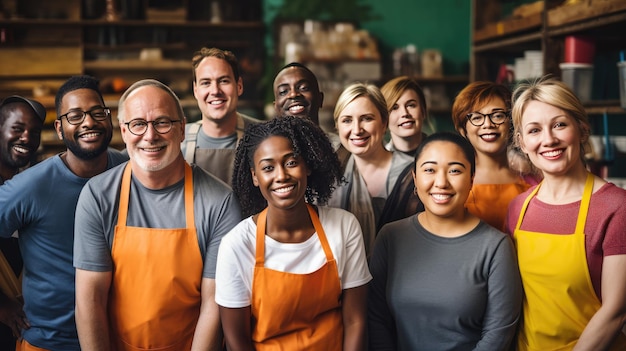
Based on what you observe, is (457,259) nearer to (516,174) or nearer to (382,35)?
(516,174)

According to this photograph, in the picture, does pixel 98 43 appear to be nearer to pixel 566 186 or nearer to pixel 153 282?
pixel 153 282

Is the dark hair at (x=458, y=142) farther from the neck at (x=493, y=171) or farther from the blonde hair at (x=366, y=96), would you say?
the blonde hair at (x=366, y=96)

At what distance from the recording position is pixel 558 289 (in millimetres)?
1900

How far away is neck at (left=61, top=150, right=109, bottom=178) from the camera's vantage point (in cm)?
220

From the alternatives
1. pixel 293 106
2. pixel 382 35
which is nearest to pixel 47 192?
pixel 293 106

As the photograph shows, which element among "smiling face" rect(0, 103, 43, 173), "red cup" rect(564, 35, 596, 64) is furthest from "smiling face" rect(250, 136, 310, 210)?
"red cup" rect(564, 35, 596, 64)

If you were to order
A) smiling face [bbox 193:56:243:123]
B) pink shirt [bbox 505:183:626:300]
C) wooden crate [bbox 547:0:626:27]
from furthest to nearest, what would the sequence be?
wooden crate [bbox 547:0:626:27], smiling face [bbox 193:56:243:123], pink shirt [bbox 505:183:626:300]

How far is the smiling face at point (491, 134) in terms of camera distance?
2.38 metres

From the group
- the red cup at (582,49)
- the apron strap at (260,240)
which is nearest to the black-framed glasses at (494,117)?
the apron strap at (260,240)

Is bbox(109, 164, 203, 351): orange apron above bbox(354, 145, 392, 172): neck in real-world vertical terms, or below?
below

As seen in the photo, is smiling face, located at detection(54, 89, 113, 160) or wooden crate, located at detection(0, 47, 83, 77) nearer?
smiling face, located at detection(54, 89, 113, 160)

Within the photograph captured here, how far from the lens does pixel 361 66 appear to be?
6117mm

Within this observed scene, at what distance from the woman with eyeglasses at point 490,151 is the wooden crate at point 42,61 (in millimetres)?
4614

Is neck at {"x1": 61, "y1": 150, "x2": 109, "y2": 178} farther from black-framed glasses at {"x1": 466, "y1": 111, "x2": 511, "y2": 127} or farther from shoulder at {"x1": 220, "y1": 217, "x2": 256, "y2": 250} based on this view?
black-framed glasses at {"x1": 466, "y1": 111, "x2": 511, "y2": 127}
